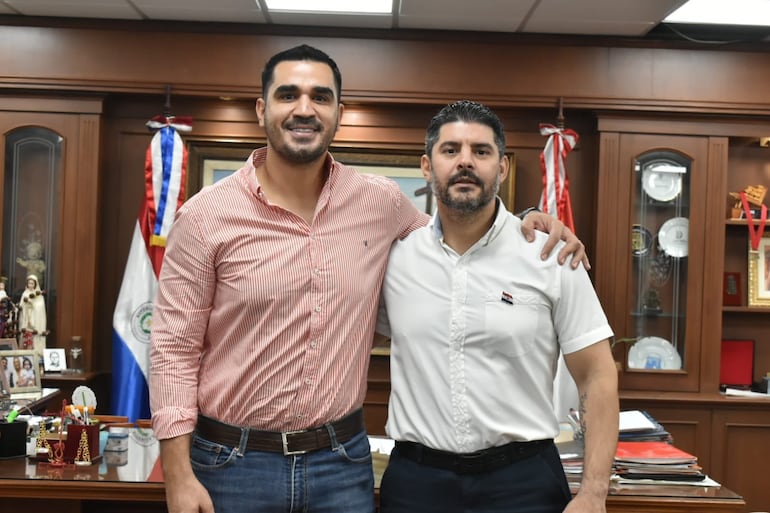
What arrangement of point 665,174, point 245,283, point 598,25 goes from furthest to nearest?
point 665,174, point 598,25, point 245,283

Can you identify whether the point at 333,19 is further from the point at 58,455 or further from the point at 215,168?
the point at 58,455

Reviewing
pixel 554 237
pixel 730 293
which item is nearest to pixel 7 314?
pixel 554 237

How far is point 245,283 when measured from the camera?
1930 millimetres

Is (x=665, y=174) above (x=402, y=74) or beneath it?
beneath

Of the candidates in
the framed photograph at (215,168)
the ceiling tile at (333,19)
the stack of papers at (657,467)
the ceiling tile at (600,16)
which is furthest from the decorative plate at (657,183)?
the stack of papers at (657,467)

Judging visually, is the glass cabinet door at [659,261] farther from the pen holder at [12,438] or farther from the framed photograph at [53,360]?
the pen holder at [12,438]

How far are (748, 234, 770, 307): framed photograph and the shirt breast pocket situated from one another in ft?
11.6

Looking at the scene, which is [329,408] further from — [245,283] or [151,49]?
[151,49]

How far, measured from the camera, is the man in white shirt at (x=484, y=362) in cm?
193

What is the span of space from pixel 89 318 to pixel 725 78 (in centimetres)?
378

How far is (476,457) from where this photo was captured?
6.31 ft

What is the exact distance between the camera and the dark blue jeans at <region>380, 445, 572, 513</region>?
192 cm

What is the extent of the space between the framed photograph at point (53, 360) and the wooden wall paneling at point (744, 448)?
3592mm

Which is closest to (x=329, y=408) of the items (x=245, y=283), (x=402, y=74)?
(x=245, y=283)
